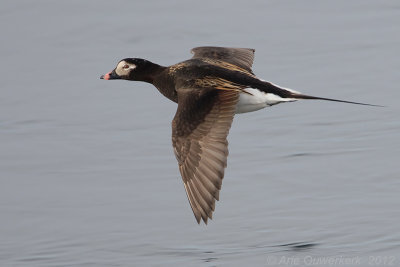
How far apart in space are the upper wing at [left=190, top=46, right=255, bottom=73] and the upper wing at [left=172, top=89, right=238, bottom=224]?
1.15 meters

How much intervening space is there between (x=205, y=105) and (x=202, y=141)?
323 mm

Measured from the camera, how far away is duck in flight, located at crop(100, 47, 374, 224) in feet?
22.3

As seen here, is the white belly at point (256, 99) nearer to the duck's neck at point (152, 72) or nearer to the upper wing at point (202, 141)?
the upper wing at point (202, 141)

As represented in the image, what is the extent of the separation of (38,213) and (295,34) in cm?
400

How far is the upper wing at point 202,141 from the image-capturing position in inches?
264

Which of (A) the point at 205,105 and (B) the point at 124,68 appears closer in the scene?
(A) the point at 205,105

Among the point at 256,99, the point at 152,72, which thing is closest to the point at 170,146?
the point at 152,72

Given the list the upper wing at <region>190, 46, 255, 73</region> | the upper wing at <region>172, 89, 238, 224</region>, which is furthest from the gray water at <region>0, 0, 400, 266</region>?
the upper wing at <region>190, 46, 255, 73</region>

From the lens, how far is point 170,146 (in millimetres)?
8531

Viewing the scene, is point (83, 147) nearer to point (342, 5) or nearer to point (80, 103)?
point (80, 103)

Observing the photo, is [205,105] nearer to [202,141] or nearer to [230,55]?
[202,141]

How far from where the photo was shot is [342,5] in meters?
11.4

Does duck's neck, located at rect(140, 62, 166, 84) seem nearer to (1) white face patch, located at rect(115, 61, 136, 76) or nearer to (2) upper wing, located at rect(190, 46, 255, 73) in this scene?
(1) white face patch, located at rect(115, 61, 136, 76)

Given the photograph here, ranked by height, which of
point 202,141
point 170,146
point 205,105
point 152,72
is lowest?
point 170,146
